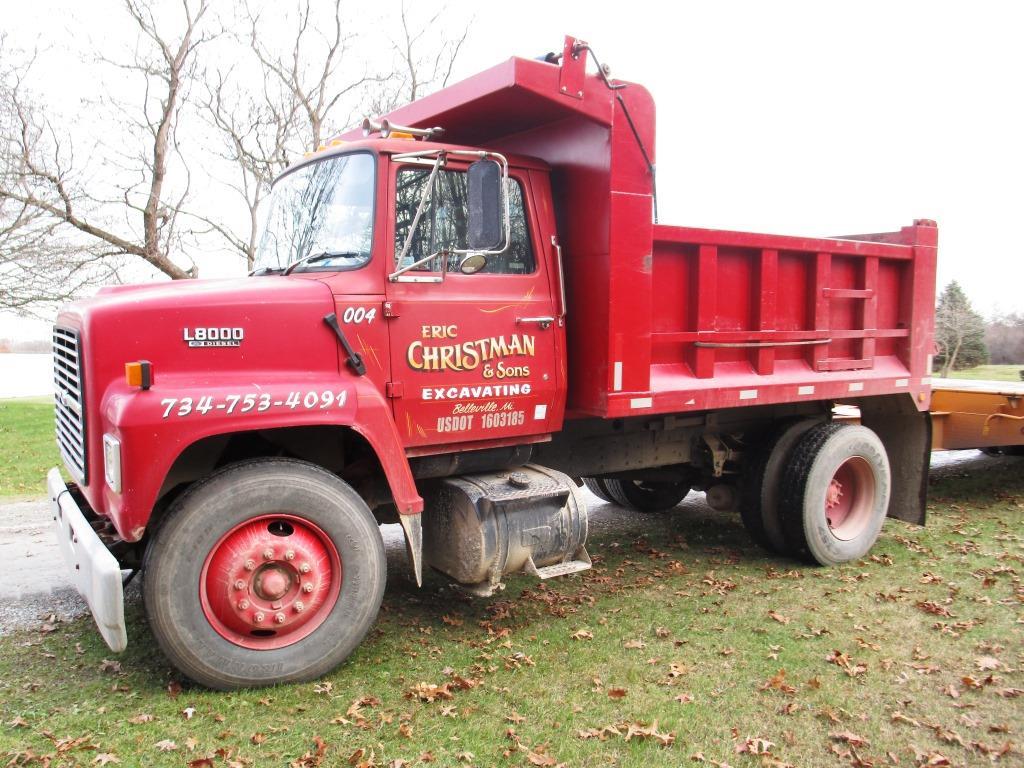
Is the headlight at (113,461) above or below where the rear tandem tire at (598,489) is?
above

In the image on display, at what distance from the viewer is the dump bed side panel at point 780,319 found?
5.46 metres

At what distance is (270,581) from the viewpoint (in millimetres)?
4070

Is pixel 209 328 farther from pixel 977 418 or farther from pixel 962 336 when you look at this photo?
pixel 962 336

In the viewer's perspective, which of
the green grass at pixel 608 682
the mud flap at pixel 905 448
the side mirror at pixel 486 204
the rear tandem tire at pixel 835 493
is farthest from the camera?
the mud flap at pixel 905 448

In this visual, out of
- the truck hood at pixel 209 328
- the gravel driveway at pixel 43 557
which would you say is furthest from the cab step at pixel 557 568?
the truck hood at pixel 209 328

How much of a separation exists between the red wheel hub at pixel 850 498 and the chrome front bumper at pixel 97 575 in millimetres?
5048

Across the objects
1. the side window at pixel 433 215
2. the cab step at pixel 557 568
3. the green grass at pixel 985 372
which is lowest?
the cab step at pixel 557 568

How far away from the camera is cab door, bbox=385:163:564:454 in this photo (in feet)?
15.0

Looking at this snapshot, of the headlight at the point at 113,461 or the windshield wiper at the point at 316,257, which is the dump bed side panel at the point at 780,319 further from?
the headlight at the point at 113,461

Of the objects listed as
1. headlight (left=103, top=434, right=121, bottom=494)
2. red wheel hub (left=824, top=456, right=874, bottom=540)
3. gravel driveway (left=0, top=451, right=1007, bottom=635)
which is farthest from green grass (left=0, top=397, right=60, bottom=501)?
red wheel hub (left=824, top=456, right=874, bottom=540)

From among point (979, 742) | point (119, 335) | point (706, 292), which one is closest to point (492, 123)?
point (706, 292)

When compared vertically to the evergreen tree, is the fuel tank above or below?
below

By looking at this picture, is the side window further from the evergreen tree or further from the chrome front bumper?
the evergreen tree

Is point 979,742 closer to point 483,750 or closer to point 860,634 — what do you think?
point 860,634
